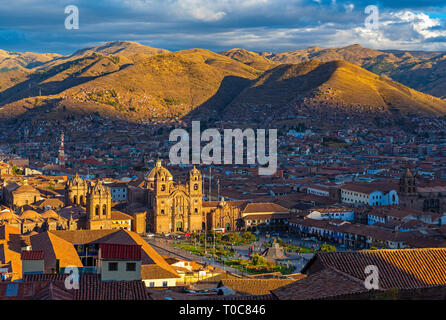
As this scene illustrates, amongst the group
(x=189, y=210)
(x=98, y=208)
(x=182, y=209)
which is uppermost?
(x=98, y=208)

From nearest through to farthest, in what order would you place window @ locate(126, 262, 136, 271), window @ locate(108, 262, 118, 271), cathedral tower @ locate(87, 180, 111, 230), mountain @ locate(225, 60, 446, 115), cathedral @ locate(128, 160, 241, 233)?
window @ locate(108, 262, 118, 271) → window @ locate(126, 262, 136, 271) → cathedral tower @ locate(87, 180, 111, 230) → cathedral @ locate(128, 160, 241, 233) → mountain @ locate(225, 60, 446, 115)

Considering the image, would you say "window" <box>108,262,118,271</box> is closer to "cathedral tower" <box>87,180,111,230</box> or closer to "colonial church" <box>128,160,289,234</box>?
"cathedral tower" <box>87,180,111,230</box>

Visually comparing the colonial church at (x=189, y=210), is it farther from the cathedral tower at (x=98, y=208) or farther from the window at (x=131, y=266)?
the window at (x=131, y=266)

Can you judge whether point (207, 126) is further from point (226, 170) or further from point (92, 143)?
point (226, 170)

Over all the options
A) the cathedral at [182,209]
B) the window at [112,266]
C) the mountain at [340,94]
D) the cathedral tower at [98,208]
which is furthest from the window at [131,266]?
the mountain at [340,94]

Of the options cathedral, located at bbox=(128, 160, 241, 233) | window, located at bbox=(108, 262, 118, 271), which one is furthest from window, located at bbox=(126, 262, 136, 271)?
cathedral, located at bbox=(128, 160, 241, 233)

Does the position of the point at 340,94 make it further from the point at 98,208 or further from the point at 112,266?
the point at 112,266

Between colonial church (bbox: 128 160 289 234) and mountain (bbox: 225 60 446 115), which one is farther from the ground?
mountain (bbox: 225 60 446 115)

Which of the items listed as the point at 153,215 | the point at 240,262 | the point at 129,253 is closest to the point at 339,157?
the point at 153,215

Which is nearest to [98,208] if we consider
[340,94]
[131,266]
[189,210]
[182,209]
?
[182,209]
